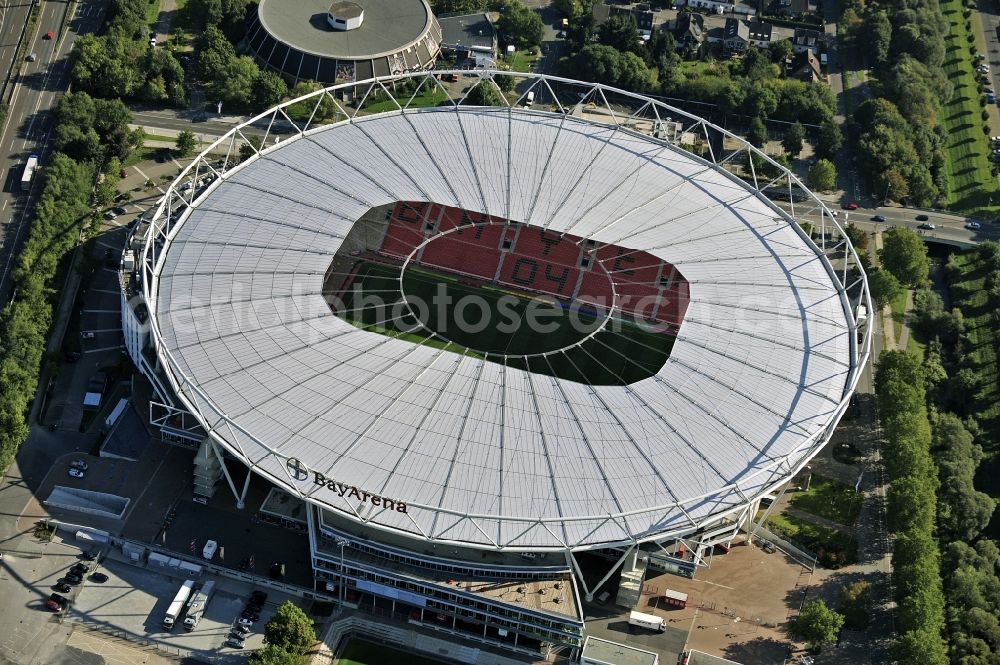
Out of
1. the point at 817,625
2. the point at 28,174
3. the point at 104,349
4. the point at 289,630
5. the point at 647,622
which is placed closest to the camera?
the point at 289,630

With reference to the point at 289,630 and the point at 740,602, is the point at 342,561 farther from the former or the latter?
the point at 740,602

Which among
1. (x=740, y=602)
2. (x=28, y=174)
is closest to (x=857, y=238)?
(x=740, y=602)

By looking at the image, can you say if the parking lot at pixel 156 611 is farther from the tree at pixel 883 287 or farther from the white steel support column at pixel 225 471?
the tree at pixel 883 287

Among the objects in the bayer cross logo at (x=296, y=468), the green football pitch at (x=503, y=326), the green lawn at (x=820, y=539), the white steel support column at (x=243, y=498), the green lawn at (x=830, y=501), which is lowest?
the white steel support column at (x=243, y=498)

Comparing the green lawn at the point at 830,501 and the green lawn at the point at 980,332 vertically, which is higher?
the green lawn at the point at 980,332

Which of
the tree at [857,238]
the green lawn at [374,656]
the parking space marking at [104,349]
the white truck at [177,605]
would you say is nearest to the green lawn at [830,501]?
the tree at [857,238]
